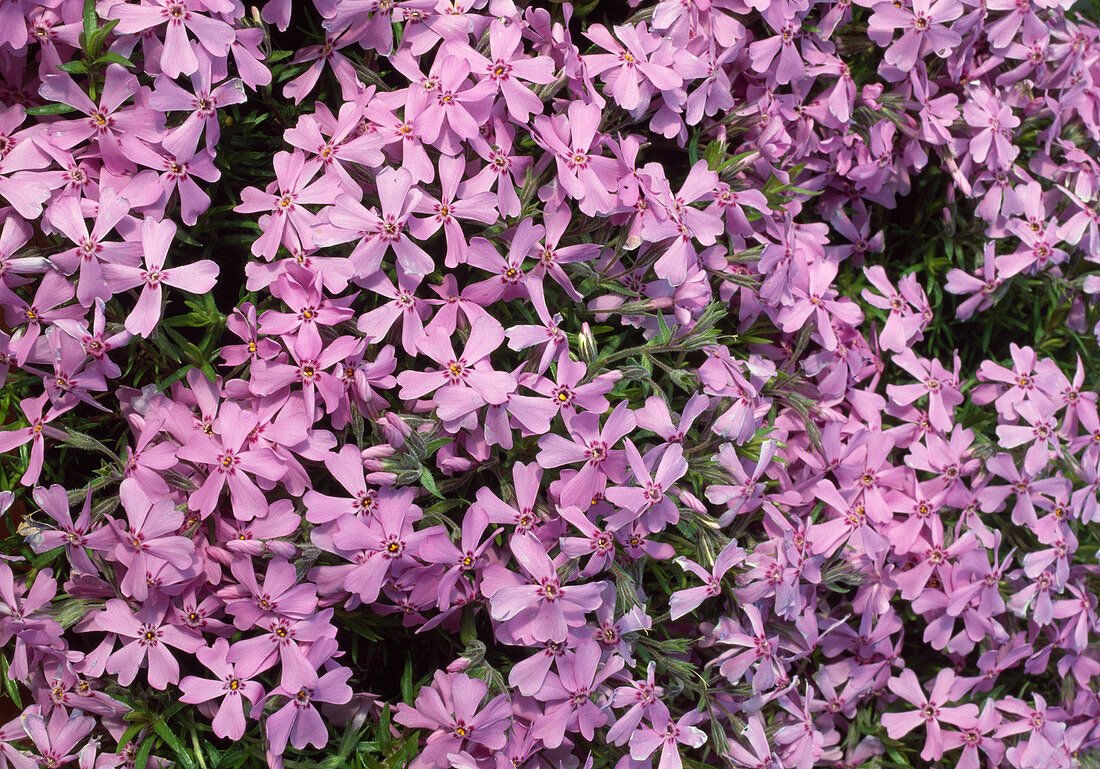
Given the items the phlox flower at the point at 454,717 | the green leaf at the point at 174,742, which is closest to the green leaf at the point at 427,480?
the phlox flower at the point at 454,717

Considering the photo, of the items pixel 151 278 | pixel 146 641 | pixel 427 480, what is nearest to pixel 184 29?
pixel 151 278

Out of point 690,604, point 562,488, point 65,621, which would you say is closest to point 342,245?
point 562,488

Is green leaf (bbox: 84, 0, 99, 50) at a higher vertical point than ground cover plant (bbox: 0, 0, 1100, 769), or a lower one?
higher

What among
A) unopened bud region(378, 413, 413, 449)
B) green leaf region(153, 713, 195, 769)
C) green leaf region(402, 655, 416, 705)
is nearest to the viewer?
unopened bud region(378, 413, 413, 449)

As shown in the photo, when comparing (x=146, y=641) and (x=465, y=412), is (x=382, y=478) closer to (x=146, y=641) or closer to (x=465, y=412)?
(x=465, y=412)

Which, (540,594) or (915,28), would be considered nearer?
(540,594)

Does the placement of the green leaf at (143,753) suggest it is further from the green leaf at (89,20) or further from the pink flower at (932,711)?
the pink flower at (932,711)

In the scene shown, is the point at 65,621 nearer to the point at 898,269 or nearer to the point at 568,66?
the point at 568,66

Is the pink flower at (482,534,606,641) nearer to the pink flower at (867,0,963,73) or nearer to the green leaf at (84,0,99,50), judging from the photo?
the green leaf at (84,0,99,50)

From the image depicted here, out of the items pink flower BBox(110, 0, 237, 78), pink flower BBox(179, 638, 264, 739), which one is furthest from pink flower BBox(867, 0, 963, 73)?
pink flower BBox(179, 638, 264, 739)
